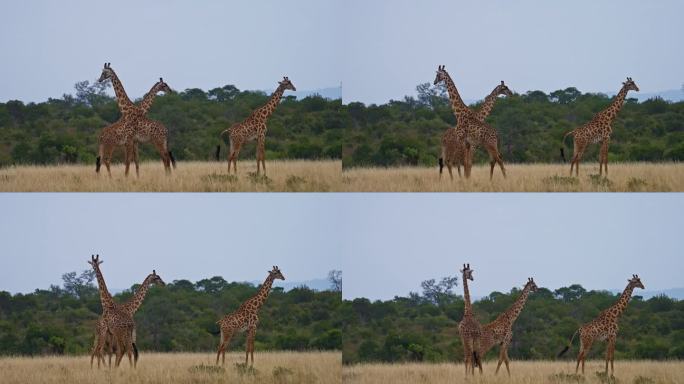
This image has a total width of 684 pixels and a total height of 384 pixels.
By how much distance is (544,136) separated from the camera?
34.6 meters

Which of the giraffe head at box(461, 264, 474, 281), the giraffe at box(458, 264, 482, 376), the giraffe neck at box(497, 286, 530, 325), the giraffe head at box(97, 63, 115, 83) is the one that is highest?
the giraffe head at box(97, 63, 115, 83)

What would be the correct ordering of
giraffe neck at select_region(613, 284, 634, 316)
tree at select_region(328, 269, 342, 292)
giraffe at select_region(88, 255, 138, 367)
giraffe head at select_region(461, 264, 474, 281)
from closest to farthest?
giraffe at select_region(88, 255, 138, 367) → giraffe neck at select_region(613, 284, 634, 316) → giraffe head at select_region(461, 264, 474, 281) → tree at select_region(328, 269, 342, 292)

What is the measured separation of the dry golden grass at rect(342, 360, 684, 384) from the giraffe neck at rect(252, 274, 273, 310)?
237 cm

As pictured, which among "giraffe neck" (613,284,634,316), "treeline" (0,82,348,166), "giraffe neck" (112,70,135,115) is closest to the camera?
"giraffe neck" (613,284,634,316)

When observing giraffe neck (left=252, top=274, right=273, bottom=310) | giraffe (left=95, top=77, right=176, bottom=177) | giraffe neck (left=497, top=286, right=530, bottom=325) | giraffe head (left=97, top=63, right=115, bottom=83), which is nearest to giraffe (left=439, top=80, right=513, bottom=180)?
giraffe neck (left=497, top=286, right=530, bottom=325)

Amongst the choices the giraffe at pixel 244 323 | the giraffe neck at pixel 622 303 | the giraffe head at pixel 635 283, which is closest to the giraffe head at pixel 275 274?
the giraffe at pixel 244 323

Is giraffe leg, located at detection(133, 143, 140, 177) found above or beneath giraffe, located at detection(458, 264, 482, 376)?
above

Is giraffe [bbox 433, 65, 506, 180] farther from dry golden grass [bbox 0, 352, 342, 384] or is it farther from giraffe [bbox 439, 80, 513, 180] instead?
dry golden grass [bbox 0, 352, 342, 384]

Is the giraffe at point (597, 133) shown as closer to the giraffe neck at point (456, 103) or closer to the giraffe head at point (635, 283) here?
the giraffe neck at point (456, 103)

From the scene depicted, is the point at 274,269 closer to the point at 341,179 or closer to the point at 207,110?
the point at 341,179

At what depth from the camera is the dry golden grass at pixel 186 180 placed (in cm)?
2514

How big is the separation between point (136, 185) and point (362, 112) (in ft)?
36.7

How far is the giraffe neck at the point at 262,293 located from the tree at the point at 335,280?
395cm

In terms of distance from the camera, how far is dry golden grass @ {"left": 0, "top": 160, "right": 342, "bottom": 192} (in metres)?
25.1
